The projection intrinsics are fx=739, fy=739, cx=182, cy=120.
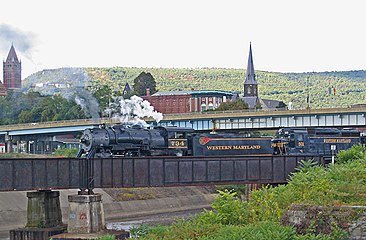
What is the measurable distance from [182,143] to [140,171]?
7.52 m

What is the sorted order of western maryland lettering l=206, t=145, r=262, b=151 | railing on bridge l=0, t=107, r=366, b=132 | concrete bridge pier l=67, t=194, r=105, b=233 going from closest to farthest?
concrete bridge pier l=67, t=194, r=105, b=233
western maryland lettering l=206, t=145, r=262, b=151
railing on bridge l=0, t=107, r=366, b=132

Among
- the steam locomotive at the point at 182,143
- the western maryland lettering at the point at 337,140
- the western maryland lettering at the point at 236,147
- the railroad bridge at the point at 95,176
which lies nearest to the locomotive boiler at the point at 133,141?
the steam locomotive at the point at 182,143

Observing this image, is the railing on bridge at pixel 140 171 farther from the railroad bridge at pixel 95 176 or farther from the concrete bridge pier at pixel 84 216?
the concrete bridge pier at pixel 84 216

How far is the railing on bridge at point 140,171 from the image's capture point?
4609cm

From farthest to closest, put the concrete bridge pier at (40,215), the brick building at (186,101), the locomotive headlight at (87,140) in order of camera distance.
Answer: the brick building at (186,101) → the locomotive headlight at (87,140) → the concrete bridge pier at (40,215)

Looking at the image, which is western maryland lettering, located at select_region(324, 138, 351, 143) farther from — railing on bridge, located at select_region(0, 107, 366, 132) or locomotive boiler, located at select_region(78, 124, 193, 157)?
railing on bridge, located at select_region(0, 107, 366, 132)

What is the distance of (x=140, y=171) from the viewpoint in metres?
50.2

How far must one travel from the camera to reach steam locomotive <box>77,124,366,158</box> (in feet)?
174

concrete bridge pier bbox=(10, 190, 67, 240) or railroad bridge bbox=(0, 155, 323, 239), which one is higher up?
railroad bridge bbox=(0, 155, 323, 239)

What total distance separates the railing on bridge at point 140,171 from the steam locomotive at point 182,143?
308cm

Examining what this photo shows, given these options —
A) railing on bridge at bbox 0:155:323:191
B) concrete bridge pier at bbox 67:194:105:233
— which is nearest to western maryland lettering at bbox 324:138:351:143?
railing on bridge at bbox 0:155:323:191

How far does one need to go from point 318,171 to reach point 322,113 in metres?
52.6

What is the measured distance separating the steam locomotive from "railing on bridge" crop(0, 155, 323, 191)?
3081 millimetres

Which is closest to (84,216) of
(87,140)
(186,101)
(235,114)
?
(87,140)
